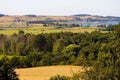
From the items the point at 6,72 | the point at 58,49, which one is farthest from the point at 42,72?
the point at 6,72

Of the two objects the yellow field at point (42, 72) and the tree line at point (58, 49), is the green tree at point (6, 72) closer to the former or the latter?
the tree line at point (58, 49)

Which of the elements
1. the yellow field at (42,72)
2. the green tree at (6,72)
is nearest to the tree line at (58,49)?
the yellow field at (42,72)

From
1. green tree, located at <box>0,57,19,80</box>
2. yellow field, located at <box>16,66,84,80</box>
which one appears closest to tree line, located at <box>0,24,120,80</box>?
yellow field, located at <box>16,66,84,80</box>

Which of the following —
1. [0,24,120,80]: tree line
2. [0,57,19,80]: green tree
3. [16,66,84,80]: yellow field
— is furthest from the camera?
[16,66,84,80]: yellow field

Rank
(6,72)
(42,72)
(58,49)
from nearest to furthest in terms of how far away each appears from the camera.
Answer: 1. (6,72)
2. (42,72)
3. (58,49)

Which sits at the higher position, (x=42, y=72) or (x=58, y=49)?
(x=42, y=72)

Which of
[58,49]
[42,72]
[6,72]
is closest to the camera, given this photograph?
[6,72]

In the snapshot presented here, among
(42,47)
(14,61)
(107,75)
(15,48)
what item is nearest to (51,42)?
(42,47)

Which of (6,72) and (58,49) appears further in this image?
(58,49)

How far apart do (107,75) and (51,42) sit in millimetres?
69787

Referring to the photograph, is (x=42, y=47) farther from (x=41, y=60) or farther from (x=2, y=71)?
(x=2, y=71)

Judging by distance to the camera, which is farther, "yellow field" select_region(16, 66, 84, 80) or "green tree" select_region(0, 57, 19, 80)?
"yellow field" select_region(16, 66, 84, 80)

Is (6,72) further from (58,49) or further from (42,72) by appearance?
(58,49)

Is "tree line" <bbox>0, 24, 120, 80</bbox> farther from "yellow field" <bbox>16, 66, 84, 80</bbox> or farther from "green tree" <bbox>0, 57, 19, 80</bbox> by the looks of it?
"green tree" <bbox>0, 57, 19, 80</bbox>
